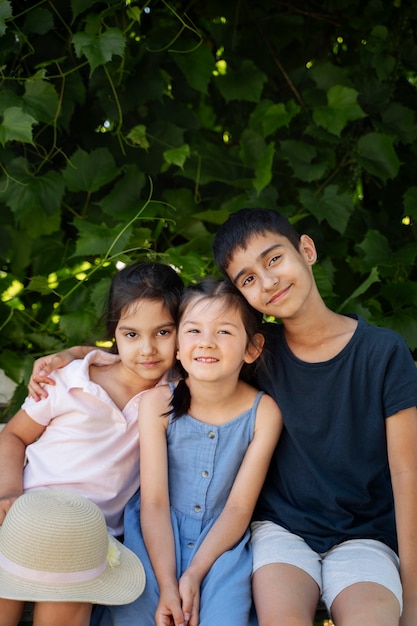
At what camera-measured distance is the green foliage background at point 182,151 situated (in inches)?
90.8

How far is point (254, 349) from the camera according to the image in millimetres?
1733

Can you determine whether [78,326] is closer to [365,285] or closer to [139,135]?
[139,135]

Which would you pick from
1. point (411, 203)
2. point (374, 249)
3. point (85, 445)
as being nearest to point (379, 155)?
point (411, 203)

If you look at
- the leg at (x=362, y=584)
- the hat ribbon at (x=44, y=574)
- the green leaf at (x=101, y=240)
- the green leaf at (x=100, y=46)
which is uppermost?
the green leaf at (x=100, y=46)

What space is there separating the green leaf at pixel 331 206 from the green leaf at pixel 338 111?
184mm

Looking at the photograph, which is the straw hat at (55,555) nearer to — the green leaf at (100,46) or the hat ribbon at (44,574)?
the hat ribbon at (44,574)

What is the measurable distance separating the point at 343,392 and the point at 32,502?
0.66 metres

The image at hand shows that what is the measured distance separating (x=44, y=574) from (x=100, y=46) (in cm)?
134

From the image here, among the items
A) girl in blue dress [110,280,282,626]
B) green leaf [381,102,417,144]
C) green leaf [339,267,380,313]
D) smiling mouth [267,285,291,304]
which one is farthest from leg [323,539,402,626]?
green leaf [381,102,417,144]

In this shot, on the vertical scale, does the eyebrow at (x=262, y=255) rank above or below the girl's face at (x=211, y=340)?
above

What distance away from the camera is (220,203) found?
265 cm

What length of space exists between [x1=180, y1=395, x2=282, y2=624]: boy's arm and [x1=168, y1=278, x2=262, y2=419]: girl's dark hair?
16 cm

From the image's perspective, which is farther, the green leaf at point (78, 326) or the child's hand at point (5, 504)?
the green leaf at point (78, 326)

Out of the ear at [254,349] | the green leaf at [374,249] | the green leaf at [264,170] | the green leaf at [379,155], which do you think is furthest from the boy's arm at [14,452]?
the green leaf at [379,155]
